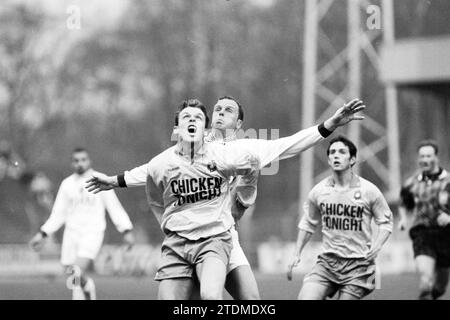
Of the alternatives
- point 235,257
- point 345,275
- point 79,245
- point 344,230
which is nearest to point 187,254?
point 235,257

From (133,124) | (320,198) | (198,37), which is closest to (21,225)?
(133,124)

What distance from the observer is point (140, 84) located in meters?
28.1

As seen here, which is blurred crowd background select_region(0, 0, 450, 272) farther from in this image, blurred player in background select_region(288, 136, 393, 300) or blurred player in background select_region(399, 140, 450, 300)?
blurred player in background select_region(288, 136, 393, 300)

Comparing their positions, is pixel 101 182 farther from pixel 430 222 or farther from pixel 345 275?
pixel 430 222

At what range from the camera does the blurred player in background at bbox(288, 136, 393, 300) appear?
859 centimetres

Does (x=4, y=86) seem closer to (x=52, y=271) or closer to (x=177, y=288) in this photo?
(x=52, y=271)

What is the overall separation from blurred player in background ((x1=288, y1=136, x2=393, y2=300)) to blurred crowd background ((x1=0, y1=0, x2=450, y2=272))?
51.4 feet

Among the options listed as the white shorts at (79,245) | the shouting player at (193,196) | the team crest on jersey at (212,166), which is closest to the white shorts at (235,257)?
the shouting player at (193,196)

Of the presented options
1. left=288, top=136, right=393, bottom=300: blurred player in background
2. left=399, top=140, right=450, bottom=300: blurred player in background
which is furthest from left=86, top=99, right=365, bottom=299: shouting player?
left=399, top=140, right=450, bottom=300: blurred player in background

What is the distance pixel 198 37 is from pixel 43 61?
4.28m

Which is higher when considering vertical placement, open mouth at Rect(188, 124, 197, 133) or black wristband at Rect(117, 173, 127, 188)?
open mouth at Rect(188, 124, 197, 133)

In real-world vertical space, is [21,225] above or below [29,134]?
below

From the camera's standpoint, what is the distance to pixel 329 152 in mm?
8789

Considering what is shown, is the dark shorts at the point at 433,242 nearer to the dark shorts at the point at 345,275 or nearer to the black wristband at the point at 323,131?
the dark shorts at the point at 345,275
